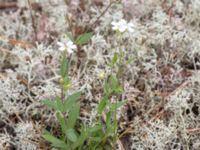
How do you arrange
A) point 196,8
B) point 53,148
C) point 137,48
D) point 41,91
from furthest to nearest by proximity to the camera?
point 196,8 < point 137,48 < point 41,91 < point 53,148

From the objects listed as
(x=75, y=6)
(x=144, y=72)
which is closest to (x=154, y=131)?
(x=144, y=72)

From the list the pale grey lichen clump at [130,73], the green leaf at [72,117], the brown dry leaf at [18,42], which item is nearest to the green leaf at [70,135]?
the green leaf at [72,117]

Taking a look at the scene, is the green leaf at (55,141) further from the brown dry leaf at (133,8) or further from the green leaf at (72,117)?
the brown dry leaf at (133,8)

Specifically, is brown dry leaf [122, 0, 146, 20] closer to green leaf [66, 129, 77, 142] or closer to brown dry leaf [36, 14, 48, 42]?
brown dry leaf [36, 14, 48, 42]

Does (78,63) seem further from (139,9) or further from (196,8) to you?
(196,8)

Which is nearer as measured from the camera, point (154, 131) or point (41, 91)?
point (154, 131)

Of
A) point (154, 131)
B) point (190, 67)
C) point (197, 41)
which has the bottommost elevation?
point (154, 131)

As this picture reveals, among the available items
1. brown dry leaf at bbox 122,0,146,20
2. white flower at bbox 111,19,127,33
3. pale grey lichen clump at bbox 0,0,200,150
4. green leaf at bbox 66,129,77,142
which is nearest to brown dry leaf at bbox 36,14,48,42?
pale grey lichen clump at bbox 0,0,200,150

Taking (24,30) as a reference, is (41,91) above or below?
below
